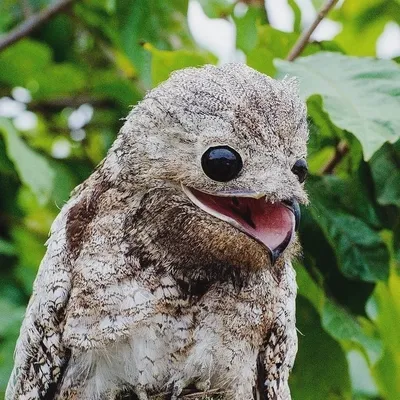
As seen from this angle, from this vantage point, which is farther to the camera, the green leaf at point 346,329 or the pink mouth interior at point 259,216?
the green leaf at point 346,329

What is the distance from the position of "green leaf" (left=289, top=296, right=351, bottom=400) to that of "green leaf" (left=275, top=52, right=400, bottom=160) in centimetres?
66

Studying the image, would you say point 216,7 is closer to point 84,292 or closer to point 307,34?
point 307,34

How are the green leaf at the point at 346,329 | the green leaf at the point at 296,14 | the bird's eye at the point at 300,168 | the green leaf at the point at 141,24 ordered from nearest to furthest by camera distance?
the bird's eye at the point at 300,168
the green leaf at the point at 346,329
the green leaf at the point at 296,14
the green leaf at the point at 141,24

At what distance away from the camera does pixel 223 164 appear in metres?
1.91

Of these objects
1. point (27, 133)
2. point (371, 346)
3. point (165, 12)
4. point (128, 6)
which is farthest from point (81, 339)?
point (27, 133)

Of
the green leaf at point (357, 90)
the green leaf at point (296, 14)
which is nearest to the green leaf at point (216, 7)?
the green leaf at point (296, 14)

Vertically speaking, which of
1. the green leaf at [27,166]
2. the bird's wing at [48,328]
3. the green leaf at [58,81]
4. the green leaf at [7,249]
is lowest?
the green leaf at [7,249]

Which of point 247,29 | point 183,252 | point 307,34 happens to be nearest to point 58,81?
point 247,29

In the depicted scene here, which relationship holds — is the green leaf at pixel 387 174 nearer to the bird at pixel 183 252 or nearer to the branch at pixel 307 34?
the branch at pixel 307 34

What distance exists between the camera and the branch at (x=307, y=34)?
2750 millimetres

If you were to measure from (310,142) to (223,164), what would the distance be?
0.83 metres

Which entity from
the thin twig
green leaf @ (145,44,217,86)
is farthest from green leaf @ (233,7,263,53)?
the thin twig

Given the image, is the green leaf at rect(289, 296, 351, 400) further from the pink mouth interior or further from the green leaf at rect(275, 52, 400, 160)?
the pink mouth interior

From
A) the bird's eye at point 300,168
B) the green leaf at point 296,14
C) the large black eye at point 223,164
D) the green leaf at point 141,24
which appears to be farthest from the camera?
the green leaf at point 141,24
